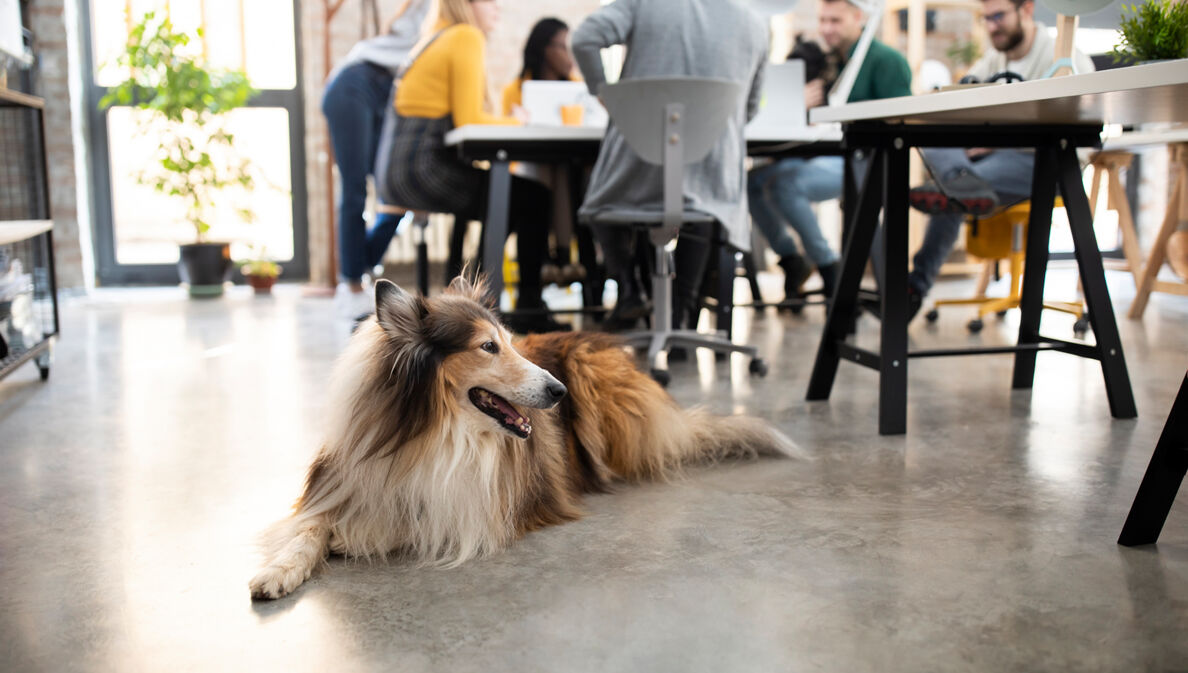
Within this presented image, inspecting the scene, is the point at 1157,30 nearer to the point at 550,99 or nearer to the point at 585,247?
the point at 550,99

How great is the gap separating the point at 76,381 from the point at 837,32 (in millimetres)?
3662

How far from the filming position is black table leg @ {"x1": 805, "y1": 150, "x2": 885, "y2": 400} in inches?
106

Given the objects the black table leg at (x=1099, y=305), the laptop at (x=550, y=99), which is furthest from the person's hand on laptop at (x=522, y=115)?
the black table leg at (x=1099, y=305)

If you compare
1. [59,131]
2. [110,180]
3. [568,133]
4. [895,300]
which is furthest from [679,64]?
[110,180]

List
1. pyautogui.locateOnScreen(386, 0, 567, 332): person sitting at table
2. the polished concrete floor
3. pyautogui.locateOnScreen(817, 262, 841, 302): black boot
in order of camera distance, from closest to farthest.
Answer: the polished concrete floor → pyautogui.locateOnScreen(386, 0, 567, 332): person sitting at table → pyautogui.locateOnScreen(817, 262, 841, 302): black boot

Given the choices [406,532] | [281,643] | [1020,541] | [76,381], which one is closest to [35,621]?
[281,643]

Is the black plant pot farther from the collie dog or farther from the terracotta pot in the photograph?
the collie dog

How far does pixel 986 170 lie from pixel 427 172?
227 cm

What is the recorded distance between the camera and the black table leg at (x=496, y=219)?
3.71m

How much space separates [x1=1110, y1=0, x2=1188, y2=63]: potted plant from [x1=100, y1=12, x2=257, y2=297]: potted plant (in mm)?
5164

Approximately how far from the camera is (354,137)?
15.8 feet

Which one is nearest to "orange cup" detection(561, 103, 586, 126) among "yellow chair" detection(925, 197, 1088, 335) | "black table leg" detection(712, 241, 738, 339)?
"black table leg" detection(712, 241, 738, 339)

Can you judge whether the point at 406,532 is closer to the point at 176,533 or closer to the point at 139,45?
the point at 176,533

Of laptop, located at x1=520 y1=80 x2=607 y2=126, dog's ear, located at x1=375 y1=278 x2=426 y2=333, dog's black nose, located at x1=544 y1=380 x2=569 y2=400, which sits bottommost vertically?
dog's black nose, located at x1=544 y1=380 x2=569 y2=400
